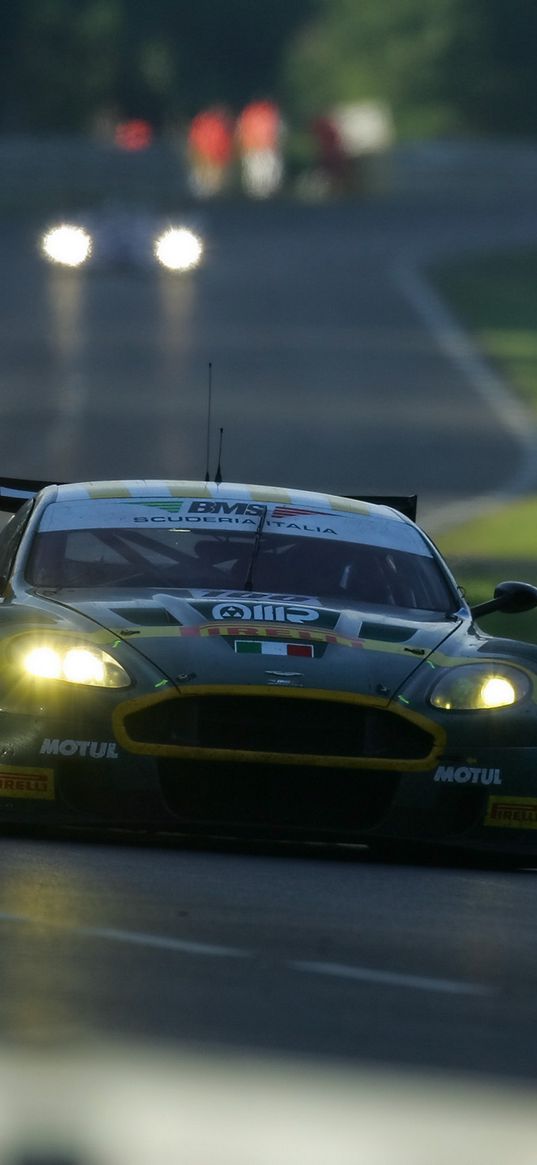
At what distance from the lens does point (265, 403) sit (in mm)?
35281

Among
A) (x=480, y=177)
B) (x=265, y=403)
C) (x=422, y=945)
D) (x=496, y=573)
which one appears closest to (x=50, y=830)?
(x=422, y=945)

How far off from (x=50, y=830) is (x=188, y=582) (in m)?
1.09

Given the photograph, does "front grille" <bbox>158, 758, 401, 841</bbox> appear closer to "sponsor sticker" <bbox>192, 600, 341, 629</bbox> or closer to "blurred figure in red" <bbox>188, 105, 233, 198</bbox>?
"sponsor sticker" <bbox>192, 600, 341, 629</bbox>

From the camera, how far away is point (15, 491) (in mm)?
9867

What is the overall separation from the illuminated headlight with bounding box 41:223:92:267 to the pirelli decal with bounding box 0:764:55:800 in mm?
2318

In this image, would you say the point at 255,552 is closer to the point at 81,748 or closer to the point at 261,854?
the point at 261,854

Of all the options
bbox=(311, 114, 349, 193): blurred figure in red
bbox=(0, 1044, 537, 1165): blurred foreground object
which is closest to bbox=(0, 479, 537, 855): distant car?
bbox=(0, 1044, 537, 1165): blurred foreground object

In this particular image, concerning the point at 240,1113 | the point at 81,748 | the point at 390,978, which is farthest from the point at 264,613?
the point at 240,1113

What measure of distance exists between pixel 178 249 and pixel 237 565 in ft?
4.09

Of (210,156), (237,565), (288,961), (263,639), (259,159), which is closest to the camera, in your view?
(288,961)

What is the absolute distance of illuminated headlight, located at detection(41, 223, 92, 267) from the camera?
30.3 ft

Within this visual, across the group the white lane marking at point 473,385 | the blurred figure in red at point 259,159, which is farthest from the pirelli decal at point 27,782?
the blurred figure in red at point 259,159

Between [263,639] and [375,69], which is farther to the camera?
[375,69]

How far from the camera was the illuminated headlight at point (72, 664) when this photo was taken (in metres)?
7.48
